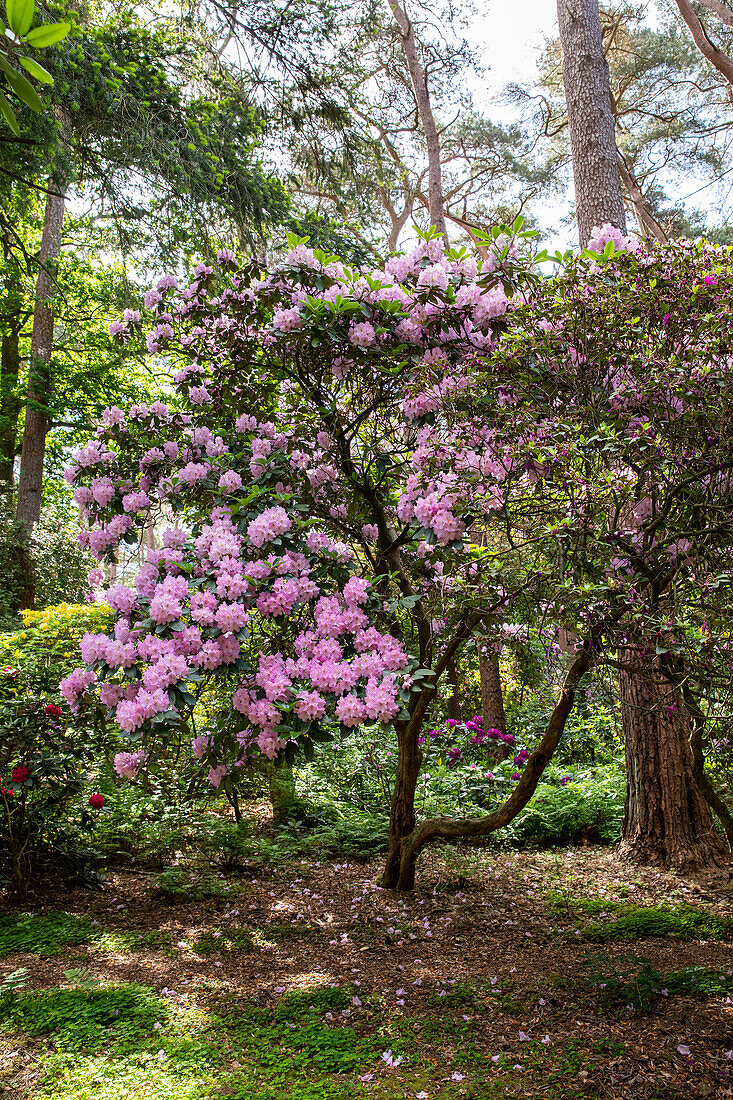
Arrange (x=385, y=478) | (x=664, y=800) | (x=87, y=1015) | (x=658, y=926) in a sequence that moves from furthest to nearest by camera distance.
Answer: (x=664, y=800) < (x=385, y=478) < (x=658, y=926) < (x=87, y=1015)

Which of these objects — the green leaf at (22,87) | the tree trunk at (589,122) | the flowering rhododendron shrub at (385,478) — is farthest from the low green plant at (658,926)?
the tree trunk at (589,122)

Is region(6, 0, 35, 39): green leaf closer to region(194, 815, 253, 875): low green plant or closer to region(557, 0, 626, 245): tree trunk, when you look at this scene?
region(194, 815, 253, 875): low green plant

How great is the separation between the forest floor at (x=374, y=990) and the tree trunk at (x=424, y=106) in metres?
8.07

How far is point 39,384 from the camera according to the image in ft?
35.1

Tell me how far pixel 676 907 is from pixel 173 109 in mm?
6903

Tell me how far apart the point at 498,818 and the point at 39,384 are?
9.64 m

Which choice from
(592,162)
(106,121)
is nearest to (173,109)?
(106,121)

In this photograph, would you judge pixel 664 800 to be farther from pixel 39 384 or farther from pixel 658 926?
pixel 39 384

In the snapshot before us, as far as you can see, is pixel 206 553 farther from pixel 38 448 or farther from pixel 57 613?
pixel 38 448

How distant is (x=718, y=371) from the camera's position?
7.64ft

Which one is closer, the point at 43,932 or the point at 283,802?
the point at 43,932

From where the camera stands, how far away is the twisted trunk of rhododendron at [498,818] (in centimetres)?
365

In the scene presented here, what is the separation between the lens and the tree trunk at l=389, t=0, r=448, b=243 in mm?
9172

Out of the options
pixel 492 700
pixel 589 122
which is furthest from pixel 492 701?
pixel 589 122
